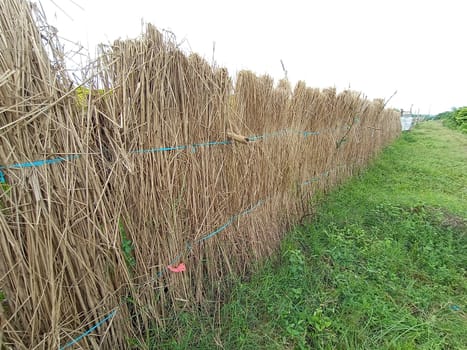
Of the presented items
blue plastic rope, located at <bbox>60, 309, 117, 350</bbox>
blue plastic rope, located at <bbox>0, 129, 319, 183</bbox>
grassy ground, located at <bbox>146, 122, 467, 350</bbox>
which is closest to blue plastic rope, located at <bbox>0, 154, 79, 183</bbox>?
blue plastic rope, located at <bbox>0, 129, 319, 183</bbox>

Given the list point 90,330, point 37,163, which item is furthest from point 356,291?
point 37,163

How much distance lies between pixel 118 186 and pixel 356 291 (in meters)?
1.88

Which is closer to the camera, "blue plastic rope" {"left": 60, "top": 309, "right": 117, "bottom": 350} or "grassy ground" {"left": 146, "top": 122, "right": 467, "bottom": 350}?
"blue plastic rope" {"left": 60, "top": 309, "right": 117, "bottom": 350}

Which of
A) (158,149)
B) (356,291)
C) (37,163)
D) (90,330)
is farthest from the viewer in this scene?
(356,291)

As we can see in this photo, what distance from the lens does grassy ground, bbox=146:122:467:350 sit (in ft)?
4.68

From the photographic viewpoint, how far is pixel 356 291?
5.96 ft

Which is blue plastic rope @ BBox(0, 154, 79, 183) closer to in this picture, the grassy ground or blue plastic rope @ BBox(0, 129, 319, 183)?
blue plastic rope @ BBox(0, 129, 319, 183)

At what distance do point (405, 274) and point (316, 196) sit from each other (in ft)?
5.02

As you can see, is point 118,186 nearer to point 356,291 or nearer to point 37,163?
point 37,163

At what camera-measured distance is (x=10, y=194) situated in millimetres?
774

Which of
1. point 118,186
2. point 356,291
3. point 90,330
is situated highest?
point 118,186

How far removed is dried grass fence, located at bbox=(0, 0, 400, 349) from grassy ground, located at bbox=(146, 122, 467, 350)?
0.71 feet

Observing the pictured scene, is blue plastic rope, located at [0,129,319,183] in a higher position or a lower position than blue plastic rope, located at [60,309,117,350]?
higher

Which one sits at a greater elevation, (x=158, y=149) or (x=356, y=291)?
(x=158, y=149)
